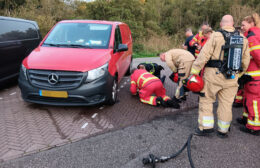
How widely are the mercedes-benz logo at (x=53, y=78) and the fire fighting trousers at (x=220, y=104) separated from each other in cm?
262

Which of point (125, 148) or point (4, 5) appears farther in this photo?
point (4, 5)

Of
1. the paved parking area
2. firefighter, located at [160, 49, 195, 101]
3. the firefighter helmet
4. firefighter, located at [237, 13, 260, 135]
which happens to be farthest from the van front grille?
firefighter, located at [237, 13, 260, 135]

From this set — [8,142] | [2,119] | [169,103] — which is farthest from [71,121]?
[169,103]

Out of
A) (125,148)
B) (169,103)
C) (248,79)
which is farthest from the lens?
(169,103)

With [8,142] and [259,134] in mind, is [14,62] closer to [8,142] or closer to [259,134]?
[8,142]

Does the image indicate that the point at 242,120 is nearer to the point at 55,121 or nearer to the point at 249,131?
the point at 249,131

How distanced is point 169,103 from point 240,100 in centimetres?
174

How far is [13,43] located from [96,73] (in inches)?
127

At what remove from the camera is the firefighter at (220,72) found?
3154 millimetres

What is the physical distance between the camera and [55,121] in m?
3.98

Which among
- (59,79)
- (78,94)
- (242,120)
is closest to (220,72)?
(242,120)

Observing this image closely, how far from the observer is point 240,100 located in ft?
16.1

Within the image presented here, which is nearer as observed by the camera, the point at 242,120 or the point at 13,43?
the point at 242,120

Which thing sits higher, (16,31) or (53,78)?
(16,31)
